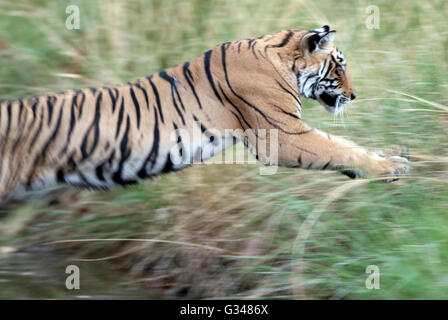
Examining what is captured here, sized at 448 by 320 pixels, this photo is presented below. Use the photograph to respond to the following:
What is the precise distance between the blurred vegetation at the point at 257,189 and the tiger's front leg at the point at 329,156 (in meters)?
0.12

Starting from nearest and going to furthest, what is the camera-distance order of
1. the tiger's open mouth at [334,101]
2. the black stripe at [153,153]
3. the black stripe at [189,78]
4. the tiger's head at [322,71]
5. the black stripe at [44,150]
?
the black stripe at [44,150]
the black stripe at [153,153]
the black stripe at [189,78]
the tiger's head at [322,71]
the tiger's open mouth at [334,101]

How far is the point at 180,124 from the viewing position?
401cm

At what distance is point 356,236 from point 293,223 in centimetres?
41

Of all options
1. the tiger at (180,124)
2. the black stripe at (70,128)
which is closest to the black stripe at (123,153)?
the tiger at (180,124)

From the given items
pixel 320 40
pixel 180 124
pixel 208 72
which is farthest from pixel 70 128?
pixel 320 40

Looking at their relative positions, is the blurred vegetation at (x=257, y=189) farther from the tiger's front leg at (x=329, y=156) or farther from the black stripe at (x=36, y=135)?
the black stripe at (x=36, y=135)

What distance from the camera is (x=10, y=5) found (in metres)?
5.59

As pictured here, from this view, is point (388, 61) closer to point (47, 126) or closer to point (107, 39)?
point (107, 39)

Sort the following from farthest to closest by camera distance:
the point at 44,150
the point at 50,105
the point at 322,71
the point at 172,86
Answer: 1. the point at 322,71
2. the point at 172,86
3. the point at 50,105
4. the point at 44,150

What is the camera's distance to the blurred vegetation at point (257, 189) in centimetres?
357

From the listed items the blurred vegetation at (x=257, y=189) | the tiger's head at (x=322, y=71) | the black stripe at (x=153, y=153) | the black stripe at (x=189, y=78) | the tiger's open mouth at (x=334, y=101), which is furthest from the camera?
the tiger's open mouth at (x=334, y=101)

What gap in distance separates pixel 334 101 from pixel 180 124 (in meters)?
1.05

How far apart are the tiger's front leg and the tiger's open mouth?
1.41 ft

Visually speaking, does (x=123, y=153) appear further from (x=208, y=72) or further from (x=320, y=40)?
(x=320, y=40)
